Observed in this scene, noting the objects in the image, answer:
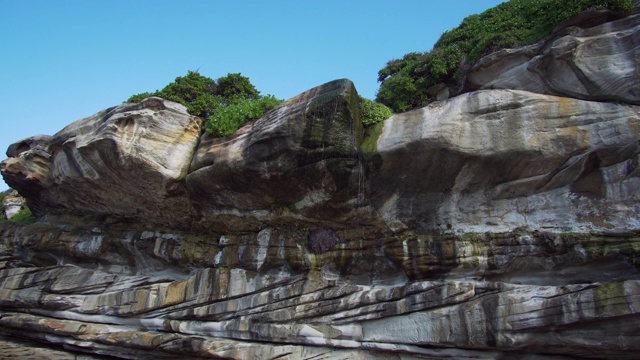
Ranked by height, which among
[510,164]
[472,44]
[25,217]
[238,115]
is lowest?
[510,164]

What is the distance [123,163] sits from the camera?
36.2 feet

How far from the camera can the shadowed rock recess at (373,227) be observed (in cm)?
766

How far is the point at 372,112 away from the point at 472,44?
352 cm

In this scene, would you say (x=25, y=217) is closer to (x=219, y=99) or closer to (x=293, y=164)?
(x=219, y=99)

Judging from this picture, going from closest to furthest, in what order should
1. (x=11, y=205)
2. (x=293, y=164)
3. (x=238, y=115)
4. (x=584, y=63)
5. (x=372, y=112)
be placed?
1. (x=584, y=63)
2. (x=293, y=164)
3. (x=372, y=112)
4. (x=238, y=115)
5. (x=11, y=205)

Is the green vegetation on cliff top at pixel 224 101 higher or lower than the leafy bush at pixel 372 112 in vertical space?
higher

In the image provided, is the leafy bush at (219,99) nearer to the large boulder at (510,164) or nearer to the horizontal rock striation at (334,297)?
the horizontal rock striation at (334,297)

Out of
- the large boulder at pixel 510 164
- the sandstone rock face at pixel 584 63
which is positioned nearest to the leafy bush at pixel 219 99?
the large boulder at pixel 510 164

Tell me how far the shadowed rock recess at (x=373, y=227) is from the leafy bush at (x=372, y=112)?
0.78 feet

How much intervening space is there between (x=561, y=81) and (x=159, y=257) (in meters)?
10.8

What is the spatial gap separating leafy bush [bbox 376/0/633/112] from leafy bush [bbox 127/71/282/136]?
3155 mm

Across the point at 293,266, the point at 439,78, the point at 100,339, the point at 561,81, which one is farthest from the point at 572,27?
the point at 100,339

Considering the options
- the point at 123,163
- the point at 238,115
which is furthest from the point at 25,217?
the point at 238,115

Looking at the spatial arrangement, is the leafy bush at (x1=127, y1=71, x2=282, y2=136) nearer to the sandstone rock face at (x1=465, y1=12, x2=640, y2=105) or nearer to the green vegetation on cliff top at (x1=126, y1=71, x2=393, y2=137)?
the green vegetation on cliff top at (x1=126, y1=71, x2=393, y2=137)
